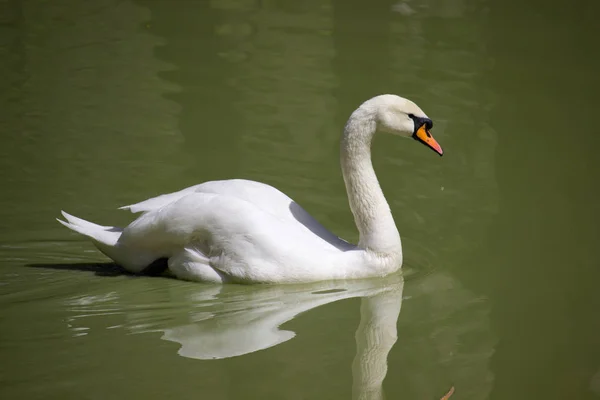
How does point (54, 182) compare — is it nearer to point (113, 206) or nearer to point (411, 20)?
point (113, 206)

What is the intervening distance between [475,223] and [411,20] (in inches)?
249

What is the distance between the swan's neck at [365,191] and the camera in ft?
21.9

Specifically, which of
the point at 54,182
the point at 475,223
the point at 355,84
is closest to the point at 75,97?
the point at 54,182

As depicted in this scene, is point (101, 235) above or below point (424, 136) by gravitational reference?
below

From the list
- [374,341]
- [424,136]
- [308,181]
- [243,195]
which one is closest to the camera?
[374,341]

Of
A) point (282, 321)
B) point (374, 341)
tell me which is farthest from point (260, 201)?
point (374, 341)

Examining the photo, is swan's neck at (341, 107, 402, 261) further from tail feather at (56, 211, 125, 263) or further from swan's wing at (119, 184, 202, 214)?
tail feather at (56, 211, 125, 263)

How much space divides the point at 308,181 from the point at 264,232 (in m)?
2.43

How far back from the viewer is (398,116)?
6684 millimetres

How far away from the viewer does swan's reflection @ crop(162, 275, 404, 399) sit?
5.47 m

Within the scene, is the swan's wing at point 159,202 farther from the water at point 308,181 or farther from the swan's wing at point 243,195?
the water at point 308,181

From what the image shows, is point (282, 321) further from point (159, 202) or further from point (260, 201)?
point (159, 202)

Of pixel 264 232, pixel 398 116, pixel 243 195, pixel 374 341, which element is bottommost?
pixel 374 341

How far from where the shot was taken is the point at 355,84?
11297mm
